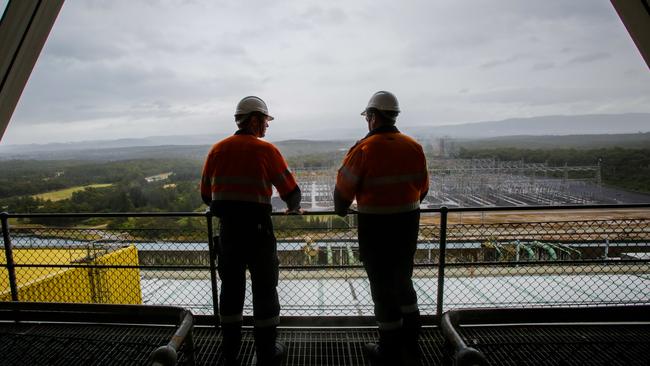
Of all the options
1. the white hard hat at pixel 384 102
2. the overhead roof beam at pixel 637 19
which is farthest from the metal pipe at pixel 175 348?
the overhead roof beam at pixel 637 19

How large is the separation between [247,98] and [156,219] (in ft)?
4.88

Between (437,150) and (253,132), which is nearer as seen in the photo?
(253,132)

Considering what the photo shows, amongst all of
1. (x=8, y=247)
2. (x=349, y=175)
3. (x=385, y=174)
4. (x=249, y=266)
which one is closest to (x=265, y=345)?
(x=249, y=266)

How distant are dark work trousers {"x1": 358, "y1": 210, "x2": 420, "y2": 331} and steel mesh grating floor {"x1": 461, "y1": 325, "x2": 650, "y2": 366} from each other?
0.57m

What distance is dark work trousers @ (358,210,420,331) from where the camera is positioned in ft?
6.26

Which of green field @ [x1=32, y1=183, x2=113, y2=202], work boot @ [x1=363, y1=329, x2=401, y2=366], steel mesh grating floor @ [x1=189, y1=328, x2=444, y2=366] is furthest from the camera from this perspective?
green field @ [x1=32, y1=183, x2=113, y2=202]

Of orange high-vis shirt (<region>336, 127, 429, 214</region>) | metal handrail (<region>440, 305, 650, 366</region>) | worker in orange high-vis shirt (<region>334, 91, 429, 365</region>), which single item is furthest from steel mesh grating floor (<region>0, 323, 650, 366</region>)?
orange high-vis shirt (<region>336, 127, 429, 214</region>)

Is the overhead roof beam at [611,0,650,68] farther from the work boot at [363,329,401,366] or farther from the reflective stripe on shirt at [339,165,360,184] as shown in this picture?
the work boot at [363,329,401,366]

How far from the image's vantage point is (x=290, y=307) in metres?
2.72

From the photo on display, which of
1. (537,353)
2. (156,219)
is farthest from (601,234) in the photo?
(156,219)

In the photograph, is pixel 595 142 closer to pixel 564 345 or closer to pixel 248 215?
pixel 564 345

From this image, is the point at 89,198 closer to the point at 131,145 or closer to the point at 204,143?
the point at 204,143

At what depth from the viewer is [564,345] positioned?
2.36 m

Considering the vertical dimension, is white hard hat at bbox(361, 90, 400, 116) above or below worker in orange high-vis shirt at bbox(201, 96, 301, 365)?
above
